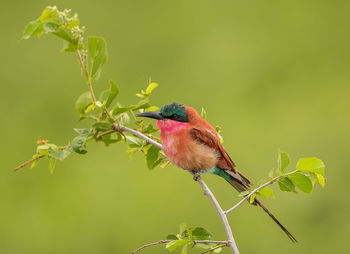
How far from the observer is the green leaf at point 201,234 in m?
1.61

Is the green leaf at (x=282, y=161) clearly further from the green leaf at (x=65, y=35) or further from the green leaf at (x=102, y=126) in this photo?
the green leaf at (x=65, y=35)

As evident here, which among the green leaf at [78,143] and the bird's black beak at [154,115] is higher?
the bird's black beak at [154,115]

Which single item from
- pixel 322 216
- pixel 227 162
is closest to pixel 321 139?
pixel 322 216

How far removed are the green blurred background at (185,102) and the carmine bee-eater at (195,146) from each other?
2106 mm

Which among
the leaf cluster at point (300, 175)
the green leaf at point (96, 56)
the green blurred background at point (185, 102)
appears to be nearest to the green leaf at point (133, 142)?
the green leaf at point (96, 56)

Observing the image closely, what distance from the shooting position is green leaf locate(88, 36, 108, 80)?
1668 mm

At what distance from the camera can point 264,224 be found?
4.91 meters

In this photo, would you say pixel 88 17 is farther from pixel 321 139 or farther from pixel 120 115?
pixel 120 115

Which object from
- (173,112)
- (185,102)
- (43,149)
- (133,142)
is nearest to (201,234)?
(133,142)

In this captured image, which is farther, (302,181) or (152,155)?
(152,155)

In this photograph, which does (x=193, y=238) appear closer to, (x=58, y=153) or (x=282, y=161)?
(x=282, y=161)

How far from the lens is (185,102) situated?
5.31 meters

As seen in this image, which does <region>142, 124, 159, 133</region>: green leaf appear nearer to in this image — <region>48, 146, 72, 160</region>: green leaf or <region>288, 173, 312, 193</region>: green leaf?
<region>48, 146, 72, 160</region>: green leaf

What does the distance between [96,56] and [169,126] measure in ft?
2.20
